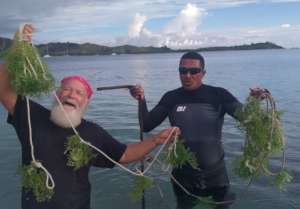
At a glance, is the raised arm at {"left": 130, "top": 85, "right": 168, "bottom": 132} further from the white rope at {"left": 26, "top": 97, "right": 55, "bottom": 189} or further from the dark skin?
the white rope at {"left": 26, "top": 97, "right": 55, "bottom": 189}

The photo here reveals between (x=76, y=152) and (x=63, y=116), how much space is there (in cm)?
40

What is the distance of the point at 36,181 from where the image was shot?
15.5 ft

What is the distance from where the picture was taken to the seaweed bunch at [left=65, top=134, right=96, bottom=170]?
484 cm

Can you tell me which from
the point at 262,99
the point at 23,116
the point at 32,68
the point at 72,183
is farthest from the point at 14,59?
the point at 262,99

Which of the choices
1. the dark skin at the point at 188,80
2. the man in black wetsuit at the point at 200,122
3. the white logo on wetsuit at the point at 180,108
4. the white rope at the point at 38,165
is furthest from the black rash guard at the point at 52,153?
the white logo on wetsuit at the point at 180,108

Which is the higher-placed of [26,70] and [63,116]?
[26,70]

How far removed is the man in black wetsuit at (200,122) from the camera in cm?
736

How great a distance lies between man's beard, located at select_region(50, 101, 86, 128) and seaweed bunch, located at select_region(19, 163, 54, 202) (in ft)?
1.70

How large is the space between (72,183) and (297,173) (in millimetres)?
8368

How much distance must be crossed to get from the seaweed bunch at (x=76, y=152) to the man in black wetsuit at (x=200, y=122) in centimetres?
253

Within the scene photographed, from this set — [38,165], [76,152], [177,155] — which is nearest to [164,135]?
[177,155]

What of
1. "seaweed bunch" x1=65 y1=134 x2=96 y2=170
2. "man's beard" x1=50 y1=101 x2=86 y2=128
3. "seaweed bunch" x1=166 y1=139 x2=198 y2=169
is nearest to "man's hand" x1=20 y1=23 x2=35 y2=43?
"man's beard" x1=50 y1=101 x2=86 y2=128

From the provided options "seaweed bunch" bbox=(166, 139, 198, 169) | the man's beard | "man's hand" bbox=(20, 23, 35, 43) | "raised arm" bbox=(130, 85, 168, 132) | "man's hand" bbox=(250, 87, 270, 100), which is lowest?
"seaweed bunch" bbox=(166, 139, 198, 169)

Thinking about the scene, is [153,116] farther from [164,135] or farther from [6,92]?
[6,92]
